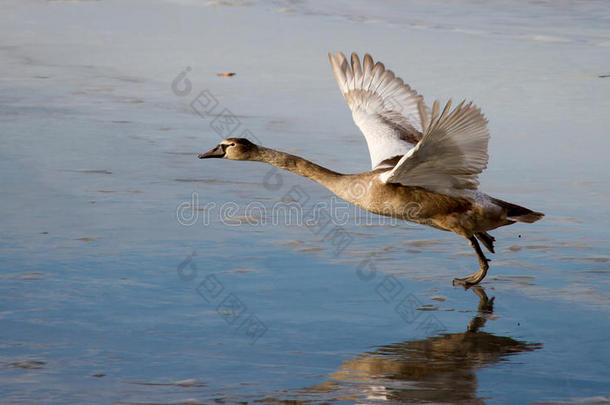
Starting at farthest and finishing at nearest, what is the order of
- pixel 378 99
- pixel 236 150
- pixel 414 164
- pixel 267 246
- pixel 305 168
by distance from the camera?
pixel 378 99 → pixel 236 150 → pixel 305 168 → pixel 267 246 → pixel 414 164

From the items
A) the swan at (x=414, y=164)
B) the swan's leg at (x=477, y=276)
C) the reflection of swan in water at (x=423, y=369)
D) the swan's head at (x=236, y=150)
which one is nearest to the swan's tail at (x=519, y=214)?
the swan at (x=414, y=164)

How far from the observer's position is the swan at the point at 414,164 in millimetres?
6094

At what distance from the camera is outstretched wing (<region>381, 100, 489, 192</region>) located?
587cm

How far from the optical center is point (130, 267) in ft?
20.4

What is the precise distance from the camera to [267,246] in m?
6.85

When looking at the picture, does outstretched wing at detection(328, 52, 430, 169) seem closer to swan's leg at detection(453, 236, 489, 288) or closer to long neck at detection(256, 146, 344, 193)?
long neck at detection(256, 146, 344, 193)

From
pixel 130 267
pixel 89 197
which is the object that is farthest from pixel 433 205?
pixel 89 197

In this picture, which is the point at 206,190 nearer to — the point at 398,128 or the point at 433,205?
the point at 398,128

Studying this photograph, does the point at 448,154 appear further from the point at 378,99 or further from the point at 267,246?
the point at 378,99

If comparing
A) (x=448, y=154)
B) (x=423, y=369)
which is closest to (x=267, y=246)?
(x=448, y=154)

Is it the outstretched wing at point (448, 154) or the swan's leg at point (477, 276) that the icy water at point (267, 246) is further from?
the outstretched wing at point (448, 154)

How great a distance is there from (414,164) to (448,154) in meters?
0.24

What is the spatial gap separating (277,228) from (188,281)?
146 centimetres

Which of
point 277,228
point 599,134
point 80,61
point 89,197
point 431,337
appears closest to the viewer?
point 431,337
